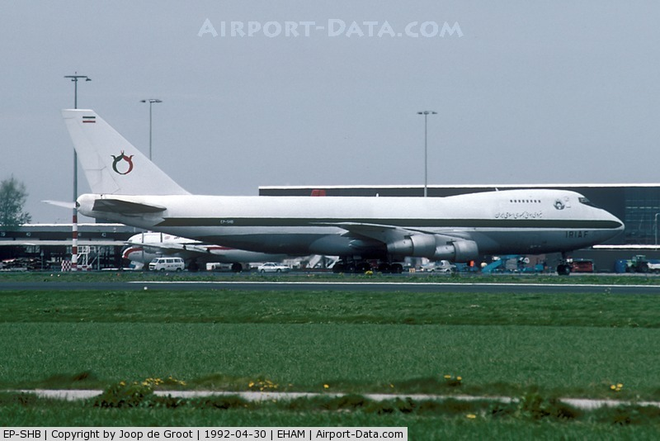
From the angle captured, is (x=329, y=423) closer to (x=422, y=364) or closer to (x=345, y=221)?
(x=422, y=364)

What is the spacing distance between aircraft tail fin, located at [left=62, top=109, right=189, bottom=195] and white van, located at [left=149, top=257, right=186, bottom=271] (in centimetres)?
3382

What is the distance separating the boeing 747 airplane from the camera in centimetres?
5834

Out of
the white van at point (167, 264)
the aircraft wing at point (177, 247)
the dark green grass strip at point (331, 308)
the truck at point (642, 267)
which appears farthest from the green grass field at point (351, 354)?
the white van at point (167, 264)

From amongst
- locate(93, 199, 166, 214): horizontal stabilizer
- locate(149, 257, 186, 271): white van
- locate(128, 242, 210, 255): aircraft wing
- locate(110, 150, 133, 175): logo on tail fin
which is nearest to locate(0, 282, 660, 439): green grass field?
locate(93, 199, 166, 214): horizontal stabilizer

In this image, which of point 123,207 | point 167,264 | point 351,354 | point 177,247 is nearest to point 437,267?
point 177,247

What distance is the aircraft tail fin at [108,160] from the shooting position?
59562 mm

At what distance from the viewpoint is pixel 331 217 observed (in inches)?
2359

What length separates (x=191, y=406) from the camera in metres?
11.5

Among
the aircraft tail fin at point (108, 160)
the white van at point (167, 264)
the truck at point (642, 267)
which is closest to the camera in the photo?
the aircraft tail fin at point (108, 160)

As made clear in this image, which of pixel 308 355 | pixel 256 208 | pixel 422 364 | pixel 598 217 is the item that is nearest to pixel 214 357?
pixel 308 355

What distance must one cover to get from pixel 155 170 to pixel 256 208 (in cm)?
711

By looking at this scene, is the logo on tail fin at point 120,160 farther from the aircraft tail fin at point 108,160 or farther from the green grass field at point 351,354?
the green grass field at point 351,354

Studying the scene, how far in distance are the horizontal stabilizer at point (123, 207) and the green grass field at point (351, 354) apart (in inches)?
895

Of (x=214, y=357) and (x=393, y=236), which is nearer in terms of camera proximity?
(x=214, y=357)
